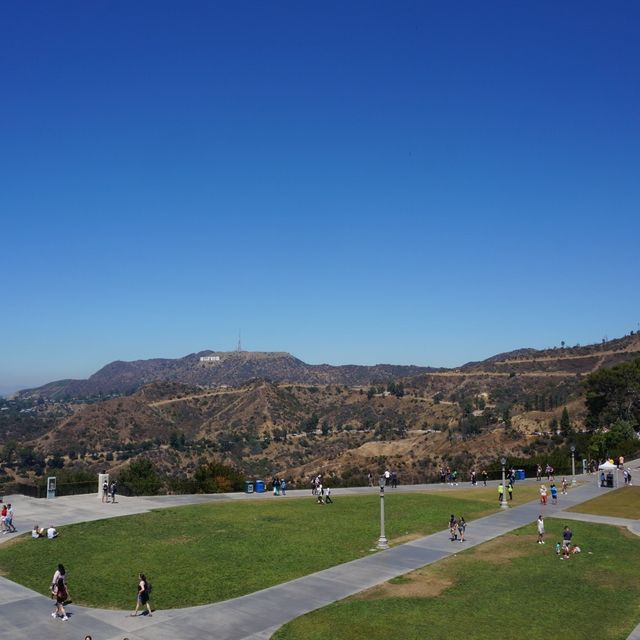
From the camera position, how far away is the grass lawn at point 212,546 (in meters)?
21.4

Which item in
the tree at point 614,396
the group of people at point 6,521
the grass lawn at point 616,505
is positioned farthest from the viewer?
the tree at point 614,396

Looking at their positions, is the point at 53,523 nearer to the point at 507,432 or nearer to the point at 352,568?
the point at 352,568

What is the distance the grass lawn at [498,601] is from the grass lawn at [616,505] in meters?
7.75

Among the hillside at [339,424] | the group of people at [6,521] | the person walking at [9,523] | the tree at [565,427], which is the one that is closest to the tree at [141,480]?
the person walking at [9,523]

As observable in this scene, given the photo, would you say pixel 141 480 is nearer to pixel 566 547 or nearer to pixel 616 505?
pixel 616 505

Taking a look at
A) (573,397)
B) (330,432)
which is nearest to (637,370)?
(573,397)

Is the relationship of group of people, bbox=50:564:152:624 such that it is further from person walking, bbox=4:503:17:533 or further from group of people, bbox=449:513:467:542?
group of people, bbox=449:513:467:542

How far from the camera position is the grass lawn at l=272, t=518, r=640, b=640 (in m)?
17.1

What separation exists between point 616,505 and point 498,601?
19096 mm

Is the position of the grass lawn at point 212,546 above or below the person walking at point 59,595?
below

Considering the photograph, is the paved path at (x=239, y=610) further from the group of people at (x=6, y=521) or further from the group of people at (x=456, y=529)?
the group of people at (x=6, y=521)

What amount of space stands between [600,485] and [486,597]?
84.6 feet

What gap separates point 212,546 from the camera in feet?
87.3

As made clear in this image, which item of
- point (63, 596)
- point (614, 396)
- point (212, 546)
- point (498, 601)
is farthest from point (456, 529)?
point (614, 396)
